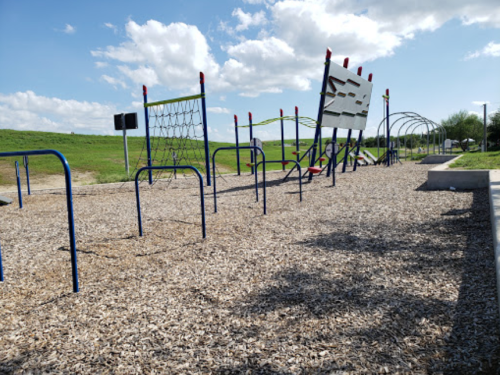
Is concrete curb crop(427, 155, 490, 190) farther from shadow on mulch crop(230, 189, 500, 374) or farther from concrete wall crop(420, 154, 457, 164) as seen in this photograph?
concrete wall crop(420, 154, 457, 164)

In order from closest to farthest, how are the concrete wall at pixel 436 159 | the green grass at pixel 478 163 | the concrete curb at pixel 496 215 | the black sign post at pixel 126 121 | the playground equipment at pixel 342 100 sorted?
the concrete curb at pixel 496 215 < the green grass at pixel 478 163 < the playground equipment at pixel 342 100 < the black sign post at pixel 126 121 < the concrete wall at pixel 436 159

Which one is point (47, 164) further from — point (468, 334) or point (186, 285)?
point (468, 334)

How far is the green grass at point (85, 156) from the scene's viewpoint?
16.7 m

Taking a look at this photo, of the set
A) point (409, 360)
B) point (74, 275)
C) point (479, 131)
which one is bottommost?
point (409, 360)

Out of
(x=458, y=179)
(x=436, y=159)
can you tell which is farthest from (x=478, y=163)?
(x=436, y=159)

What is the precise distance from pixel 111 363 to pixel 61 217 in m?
5.28

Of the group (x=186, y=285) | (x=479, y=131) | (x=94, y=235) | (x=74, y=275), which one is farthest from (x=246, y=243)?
(x=479, y=131)

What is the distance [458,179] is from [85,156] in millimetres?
23516

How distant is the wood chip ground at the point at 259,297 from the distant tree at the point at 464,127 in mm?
49275

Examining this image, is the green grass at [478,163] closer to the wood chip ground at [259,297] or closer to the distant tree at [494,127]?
the wood chip ground at [259,297]

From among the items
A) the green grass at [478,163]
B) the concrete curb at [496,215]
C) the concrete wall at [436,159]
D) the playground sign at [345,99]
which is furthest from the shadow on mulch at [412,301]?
the concrete wall at [436,159]

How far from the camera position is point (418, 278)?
307 cm

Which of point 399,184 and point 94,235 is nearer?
point 94,235

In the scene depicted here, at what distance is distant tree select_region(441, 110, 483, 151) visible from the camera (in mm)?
46906
